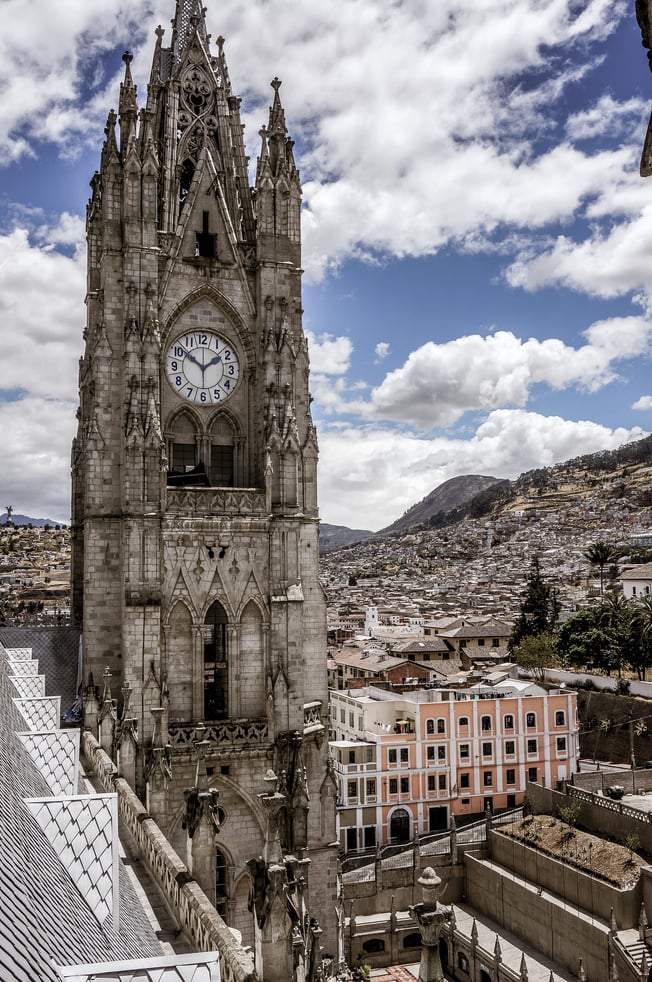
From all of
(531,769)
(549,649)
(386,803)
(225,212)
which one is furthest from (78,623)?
(549,649)

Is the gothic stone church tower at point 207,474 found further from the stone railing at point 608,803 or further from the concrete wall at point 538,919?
the stone railing at point 608,803

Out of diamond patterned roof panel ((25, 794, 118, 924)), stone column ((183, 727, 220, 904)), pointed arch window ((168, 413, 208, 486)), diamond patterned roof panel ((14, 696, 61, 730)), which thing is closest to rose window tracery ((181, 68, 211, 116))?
pointed arch window ((168, 413, 208, 486))

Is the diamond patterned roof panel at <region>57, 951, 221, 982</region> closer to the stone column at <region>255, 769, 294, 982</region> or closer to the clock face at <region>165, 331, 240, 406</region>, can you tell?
the stone column at <region>255, 769, 294, 982</region>

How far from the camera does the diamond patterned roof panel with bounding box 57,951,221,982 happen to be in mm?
5965

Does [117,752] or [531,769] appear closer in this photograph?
[117,752]

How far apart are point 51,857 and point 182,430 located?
19838 millimetres

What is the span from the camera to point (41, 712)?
774 inches

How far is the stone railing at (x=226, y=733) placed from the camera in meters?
25.3

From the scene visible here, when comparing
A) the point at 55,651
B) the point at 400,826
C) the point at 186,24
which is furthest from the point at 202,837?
the point at 400,826

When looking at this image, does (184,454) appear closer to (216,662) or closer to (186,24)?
(216,662)

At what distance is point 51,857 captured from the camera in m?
9.19

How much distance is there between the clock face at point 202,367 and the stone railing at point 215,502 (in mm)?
3309

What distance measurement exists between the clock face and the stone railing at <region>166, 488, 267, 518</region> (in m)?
3.31

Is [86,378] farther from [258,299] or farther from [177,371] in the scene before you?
[258,299]
